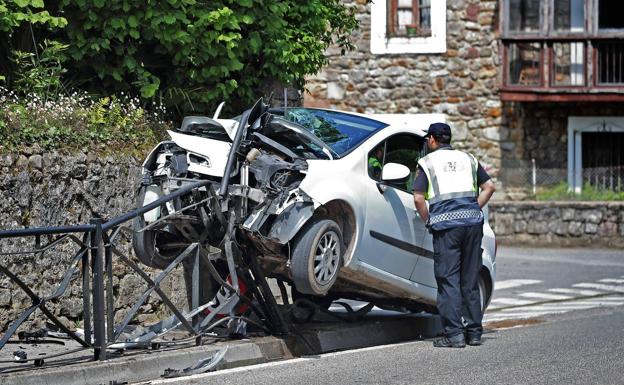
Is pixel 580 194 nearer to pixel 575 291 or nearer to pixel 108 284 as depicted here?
pixel 575 291

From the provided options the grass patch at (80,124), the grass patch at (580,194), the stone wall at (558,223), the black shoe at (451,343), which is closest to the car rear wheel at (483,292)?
the black shoe at (451,343)

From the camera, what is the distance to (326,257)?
10453 millimetres

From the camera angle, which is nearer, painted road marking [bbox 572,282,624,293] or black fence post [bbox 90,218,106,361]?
black fence post [bbox 90,218,106,361]

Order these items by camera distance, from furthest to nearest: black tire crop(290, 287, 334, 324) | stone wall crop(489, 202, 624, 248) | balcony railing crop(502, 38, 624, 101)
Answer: balcony railing crop(502, 38, 624, 101) < stone wall crop(489, 202, 624, 248) < black tire crop(290, 287, 334, 324)

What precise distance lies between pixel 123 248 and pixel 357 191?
277 cm

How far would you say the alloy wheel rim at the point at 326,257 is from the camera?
10344 millimetres

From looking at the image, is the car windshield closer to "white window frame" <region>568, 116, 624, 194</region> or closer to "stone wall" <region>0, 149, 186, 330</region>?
"stone wall" <region>0, 149, 186, 330</region>

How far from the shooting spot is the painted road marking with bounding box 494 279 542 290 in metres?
19.1

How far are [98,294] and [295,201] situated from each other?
170cm

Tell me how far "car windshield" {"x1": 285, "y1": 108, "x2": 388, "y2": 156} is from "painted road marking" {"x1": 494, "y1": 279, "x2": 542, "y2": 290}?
7.46 meters

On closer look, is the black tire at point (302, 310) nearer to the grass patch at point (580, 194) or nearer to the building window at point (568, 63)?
the grass patch at point (580, 194)

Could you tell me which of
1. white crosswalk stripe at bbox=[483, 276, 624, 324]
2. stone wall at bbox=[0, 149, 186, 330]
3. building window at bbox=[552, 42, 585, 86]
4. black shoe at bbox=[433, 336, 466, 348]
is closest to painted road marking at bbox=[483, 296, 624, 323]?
white crosswalk stripe at bbox=[483, 276, 624, 324]

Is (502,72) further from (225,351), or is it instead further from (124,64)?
(225,351)

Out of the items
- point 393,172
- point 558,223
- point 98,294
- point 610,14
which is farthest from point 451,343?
point 610,14
